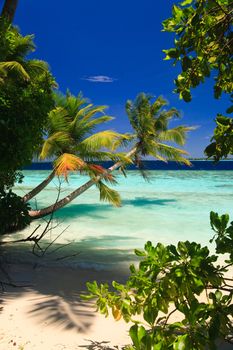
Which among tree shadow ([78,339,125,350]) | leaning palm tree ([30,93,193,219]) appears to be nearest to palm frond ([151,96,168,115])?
leaning palm tree ([30,93,193,219])

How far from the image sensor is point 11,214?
786 cm

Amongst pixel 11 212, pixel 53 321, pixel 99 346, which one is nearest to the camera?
pixel 99 346

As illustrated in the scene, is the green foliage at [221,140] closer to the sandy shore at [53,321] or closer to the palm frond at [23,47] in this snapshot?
the sandy shore at [53,321]

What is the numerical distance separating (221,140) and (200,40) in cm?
53

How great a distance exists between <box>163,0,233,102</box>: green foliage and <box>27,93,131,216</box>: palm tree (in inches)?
302

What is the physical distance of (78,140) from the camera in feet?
39.0

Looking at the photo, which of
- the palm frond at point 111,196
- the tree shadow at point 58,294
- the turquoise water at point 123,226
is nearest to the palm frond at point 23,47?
the turquoise water at point 123,226

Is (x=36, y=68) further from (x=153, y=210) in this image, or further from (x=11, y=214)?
(x=153, y=210)

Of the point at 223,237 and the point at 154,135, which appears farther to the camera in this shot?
the point at 154,135

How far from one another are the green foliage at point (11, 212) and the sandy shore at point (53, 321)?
7.01 ft

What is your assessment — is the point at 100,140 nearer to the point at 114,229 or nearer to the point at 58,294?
→ the point at 114,229

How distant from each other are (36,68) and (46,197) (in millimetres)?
14881

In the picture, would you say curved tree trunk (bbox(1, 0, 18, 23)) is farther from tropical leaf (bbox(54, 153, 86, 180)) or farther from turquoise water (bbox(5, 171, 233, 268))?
turquoise water (bbox(5, 171, 233, 268))

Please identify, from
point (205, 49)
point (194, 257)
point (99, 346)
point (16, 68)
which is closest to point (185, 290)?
point (194, 257)
